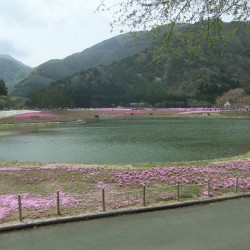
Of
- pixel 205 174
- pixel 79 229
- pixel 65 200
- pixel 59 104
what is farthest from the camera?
pixel 59 104

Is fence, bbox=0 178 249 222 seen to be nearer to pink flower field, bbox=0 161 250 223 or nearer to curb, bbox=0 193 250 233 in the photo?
pink flower field, bbox=0 161 250 223

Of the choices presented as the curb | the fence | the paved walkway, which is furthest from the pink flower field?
the paved walkway

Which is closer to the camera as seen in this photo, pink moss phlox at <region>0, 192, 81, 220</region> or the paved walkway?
the paved walkway

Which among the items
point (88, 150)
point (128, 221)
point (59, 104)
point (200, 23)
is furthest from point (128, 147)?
point (59, 104)

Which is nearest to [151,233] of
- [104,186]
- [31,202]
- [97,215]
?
[97,215]

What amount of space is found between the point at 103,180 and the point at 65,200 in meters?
4.28

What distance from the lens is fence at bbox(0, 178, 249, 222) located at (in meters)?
14.0

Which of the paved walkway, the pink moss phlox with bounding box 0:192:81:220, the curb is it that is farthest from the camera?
the pink moss phlox with bounding box 0:192:81:220

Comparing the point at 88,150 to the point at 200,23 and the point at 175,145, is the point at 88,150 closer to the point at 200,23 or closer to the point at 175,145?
the point at 175,145

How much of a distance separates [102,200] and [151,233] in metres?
3.48

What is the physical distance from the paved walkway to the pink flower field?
142 cm

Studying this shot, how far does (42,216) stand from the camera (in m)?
13.6

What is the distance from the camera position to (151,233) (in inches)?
460

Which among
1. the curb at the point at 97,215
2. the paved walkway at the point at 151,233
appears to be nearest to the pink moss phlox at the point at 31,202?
the curb at the point at 97,215
